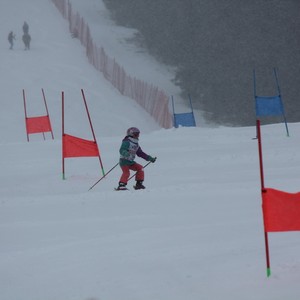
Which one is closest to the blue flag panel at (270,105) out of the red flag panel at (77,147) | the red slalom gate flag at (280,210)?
the red flag panel at (77,147)

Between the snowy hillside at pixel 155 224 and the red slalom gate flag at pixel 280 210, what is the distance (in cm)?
35

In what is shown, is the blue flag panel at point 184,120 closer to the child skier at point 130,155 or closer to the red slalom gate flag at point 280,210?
the child skier at point 130,155

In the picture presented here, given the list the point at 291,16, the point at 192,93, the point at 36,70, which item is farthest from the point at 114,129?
the point at 291,16

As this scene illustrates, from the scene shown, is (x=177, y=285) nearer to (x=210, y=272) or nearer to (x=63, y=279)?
(x=210, y=272)

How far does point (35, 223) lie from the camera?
7.41 metres

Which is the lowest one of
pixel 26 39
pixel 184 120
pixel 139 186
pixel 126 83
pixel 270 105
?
pixel 139 186

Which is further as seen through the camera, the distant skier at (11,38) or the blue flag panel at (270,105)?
the distant skier at (11,38)

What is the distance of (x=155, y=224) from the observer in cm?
702

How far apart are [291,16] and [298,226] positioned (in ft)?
123

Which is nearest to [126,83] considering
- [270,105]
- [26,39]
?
[26,39]

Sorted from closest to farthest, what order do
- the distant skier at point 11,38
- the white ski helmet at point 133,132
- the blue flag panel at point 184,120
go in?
the white ski helmet at point 133,132 → the blue flag panel at point 184,120 → the distant skier at point 11,38

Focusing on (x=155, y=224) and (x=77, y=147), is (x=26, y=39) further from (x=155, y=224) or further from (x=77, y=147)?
(x=155, y=224)

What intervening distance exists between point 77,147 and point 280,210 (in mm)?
7341

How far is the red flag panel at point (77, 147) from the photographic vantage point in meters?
11.9
